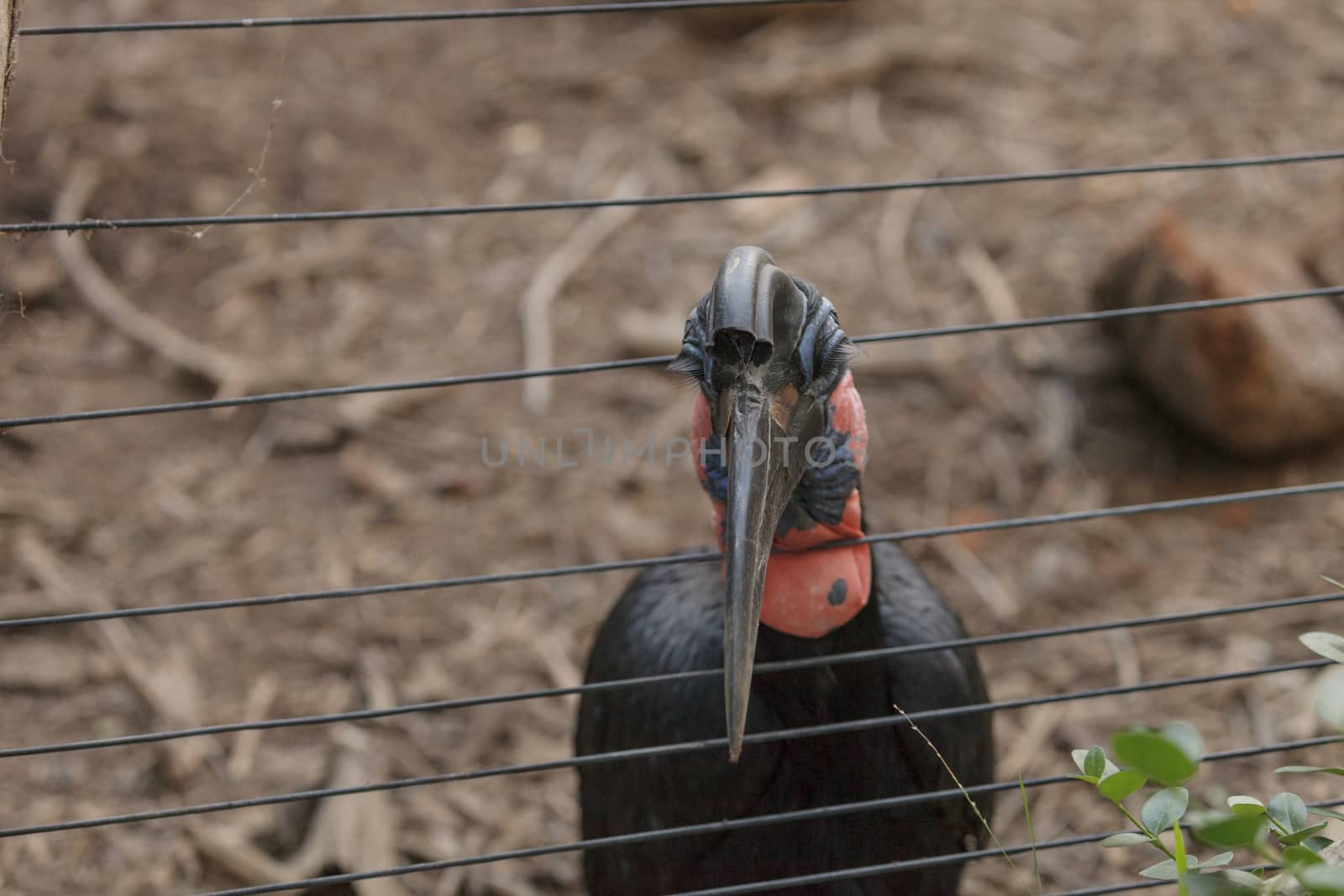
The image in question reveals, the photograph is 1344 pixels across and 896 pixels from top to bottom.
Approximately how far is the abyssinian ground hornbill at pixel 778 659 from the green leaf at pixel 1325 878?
0.55 metres

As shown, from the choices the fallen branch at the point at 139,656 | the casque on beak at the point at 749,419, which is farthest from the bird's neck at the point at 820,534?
the fallen branch at the point at 139,656

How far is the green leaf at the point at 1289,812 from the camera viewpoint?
125cm

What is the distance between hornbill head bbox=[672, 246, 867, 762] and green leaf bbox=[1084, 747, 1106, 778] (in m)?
0.37

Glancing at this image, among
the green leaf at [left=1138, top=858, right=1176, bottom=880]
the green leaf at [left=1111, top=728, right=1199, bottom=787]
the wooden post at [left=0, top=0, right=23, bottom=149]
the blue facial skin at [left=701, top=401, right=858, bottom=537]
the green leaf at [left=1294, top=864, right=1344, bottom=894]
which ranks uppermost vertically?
the wooden post at [left=0, top=0, right=23, bottom=149]

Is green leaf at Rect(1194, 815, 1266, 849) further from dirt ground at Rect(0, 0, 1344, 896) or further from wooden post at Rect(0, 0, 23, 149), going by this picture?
wooden post at Rect(0, 0, 23, 149)

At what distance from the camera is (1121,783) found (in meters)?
1.19

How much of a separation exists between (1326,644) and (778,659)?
2.49 feet

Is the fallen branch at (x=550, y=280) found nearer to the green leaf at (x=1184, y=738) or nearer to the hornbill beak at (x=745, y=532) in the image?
the hornbill beak at (x=745, y=532)

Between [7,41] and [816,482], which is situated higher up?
[7,41]

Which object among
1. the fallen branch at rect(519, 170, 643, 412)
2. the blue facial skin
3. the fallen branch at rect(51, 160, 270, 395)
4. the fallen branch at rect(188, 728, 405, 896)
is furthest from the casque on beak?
the fallen branch at rect(51, 160, 270, 395)

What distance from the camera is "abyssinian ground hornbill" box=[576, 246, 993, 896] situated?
144 centimetres

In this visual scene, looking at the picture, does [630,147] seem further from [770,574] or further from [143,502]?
[770,574]

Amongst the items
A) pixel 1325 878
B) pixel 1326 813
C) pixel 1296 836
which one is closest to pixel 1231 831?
pixel 1325 878

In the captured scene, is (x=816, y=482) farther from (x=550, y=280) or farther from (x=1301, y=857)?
(x=550, y=280)
